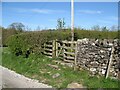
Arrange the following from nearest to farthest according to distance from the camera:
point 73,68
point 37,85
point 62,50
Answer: point 37,85 < point 73,68 < point 62,50

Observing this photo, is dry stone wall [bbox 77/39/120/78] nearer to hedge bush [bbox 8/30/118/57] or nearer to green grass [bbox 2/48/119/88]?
green grass [bbox 2/48/119/88]

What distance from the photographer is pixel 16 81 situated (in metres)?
13.4

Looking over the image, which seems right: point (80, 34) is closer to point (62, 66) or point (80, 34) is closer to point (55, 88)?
point (62, 66)

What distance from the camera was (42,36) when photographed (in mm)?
18797

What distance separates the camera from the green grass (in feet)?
38.3

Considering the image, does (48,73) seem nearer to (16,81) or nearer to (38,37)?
(16,81)

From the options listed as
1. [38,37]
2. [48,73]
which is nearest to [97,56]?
[48,73]

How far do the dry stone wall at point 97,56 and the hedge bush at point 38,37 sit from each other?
453cm

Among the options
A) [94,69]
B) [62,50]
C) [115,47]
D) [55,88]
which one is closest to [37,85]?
[55,88]

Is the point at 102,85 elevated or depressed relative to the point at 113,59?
depressed

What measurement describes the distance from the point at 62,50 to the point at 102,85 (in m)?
6.35

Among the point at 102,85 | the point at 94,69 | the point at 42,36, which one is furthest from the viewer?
the point at 42,36

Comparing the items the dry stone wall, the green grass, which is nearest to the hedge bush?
the green grass

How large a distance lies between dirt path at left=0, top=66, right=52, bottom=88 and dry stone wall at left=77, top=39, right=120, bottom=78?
2.47m
